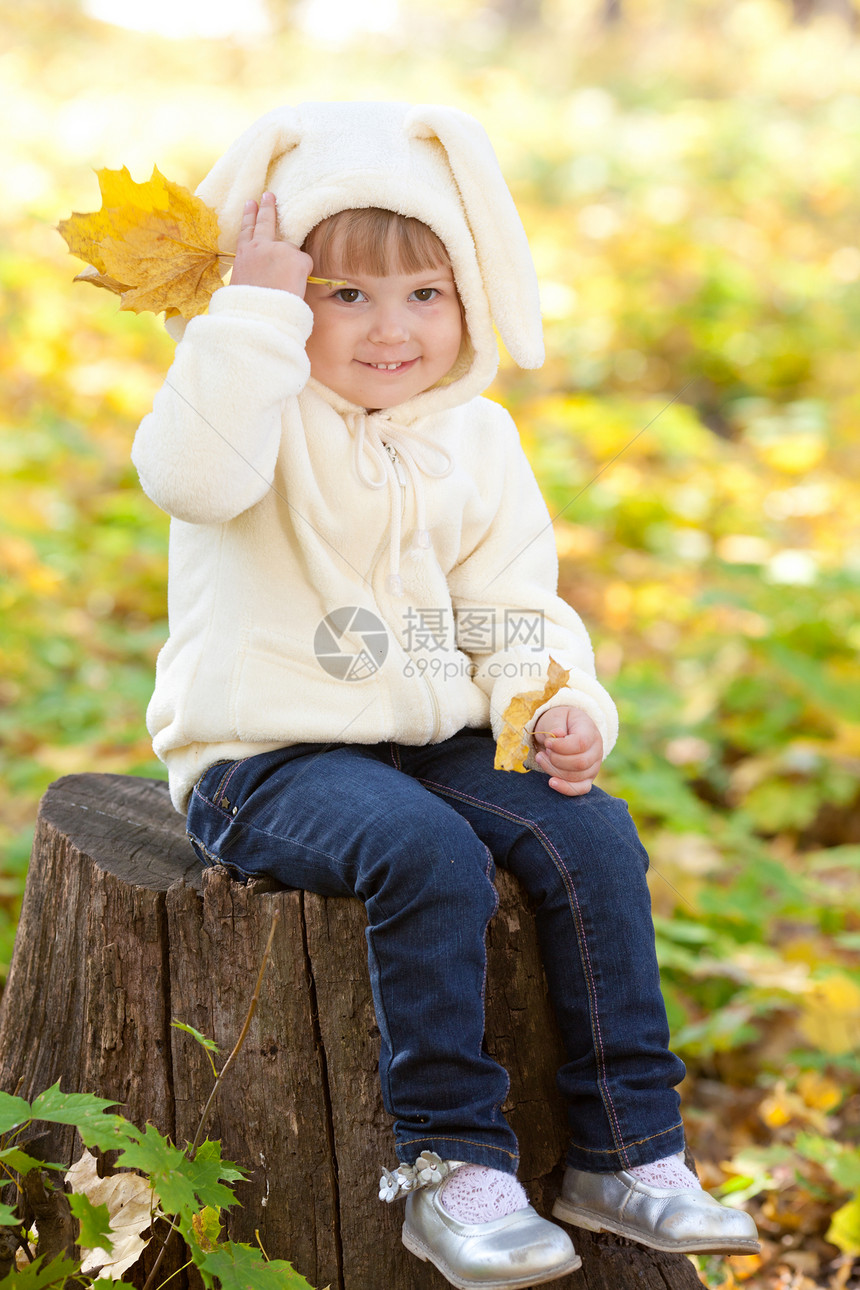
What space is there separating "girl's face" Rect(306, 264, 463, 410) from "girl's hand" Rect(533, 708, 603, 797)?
57cm

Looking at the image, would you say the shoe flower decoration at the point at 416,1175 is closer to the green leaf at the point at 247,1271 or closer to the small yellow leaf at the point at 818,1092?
the green leaf at the point at 247,1271

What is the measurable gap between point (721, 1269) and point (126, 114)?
8.42 meters

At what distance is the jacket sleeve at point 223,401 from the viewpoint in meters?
1.55

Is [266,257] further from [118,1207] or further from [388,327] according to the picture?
[118,1207]

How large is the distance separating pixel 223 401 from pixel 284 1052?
0.95 meters

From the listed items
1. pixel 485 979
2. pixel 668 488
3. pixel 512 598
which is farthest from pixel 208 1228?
pixel 668 488

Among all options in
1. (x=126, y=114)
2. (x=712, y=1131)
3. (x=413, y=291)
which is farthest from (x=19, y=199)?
(x=712, y=1131)

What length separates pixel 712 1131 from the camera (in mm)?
2473

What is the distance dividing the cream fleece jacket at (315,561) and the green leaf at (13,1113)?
0.54 meters

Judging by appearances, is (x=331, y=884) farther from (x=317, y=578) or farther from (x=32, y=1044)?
(x=32, y=1044)

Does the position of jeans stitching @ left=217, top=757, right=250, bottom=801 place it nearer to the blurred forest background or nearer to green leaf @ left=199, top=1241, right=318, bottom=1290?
green leaf @ left=199, top=1241, right=318, bottom=1290

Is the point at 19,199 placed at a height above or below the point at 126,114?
below

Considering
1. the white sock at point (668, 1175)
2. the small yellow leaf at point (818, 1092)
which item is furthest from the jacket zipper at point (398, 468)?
the small yellow leaf at point (818, 1092)

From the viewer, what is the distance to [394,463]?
180cm
